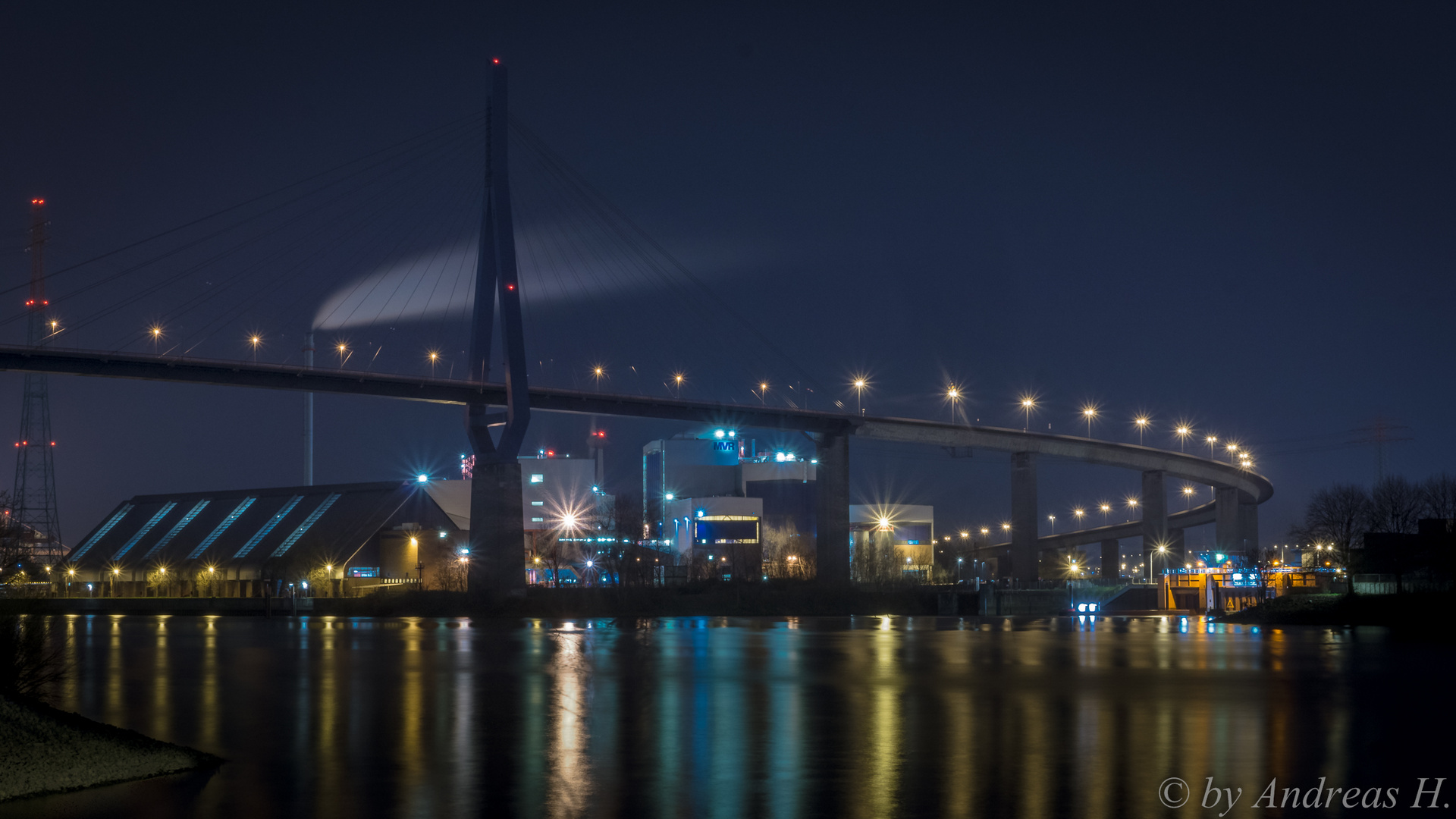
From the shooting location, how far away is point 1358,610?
60.6 m

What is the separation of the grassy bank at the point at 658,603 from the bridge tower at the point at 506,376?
1.99m

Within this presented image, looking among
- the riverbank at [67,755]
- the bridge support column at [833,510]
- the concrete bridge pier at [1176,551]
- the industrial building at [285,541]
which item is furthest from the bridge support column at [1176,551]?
the riverbank at [67,755]

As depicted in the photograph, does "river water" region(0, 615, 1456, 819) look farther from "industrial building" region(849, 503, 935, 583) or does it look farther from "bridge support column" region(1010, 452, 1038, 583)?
"industrial building" region(849, 503, 935, 583)

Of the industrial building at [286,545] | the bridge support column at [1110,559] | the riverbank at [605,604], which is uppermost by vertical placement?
the industrial building at [286,545]

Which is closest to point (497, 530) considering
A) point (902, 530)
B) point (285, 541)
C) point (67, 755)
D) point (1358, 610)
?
point (285, 541)

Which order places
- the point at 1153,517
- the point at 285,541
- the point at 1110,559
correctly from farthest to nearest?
1. the point at 1110,559
2. the point at 1153,517
3. the point at 285,541

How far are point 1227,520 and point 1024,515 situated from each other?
41.8 meters

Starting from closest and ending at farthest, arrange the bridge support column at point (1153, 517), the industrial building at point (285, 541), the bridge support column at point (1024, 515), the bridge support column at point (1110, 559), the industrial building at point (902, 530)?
the industrial building at point (285, 541) < the bridge support column at point (1024, 515) < the bridge support column at point (1153, 517) < the industrial building at point (902, 530) < the bridge support column at point (1110, 559)

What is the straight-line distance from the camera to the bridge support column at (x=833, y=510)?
310 feet

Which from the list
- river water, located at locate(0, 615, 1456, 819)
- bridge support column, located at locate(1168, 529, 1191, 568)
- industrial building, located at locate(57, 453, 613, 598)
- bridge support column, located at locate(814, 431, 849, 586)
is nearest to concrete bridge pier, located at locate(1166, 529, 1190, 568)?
bridge support column, located at locate(1168, 529, 1191, 568)

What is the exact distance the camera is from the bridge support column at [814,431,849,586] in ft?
310

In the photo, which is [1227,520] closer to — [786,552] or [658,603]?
[786,552]

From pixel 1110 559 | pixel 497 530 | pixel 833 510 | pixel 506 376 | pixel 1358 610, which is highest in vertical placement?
pixel 506 376

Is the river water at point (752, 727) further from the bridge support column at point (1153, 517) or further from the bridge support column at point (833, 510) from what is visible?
the bridge support column at point (1153, 517)
